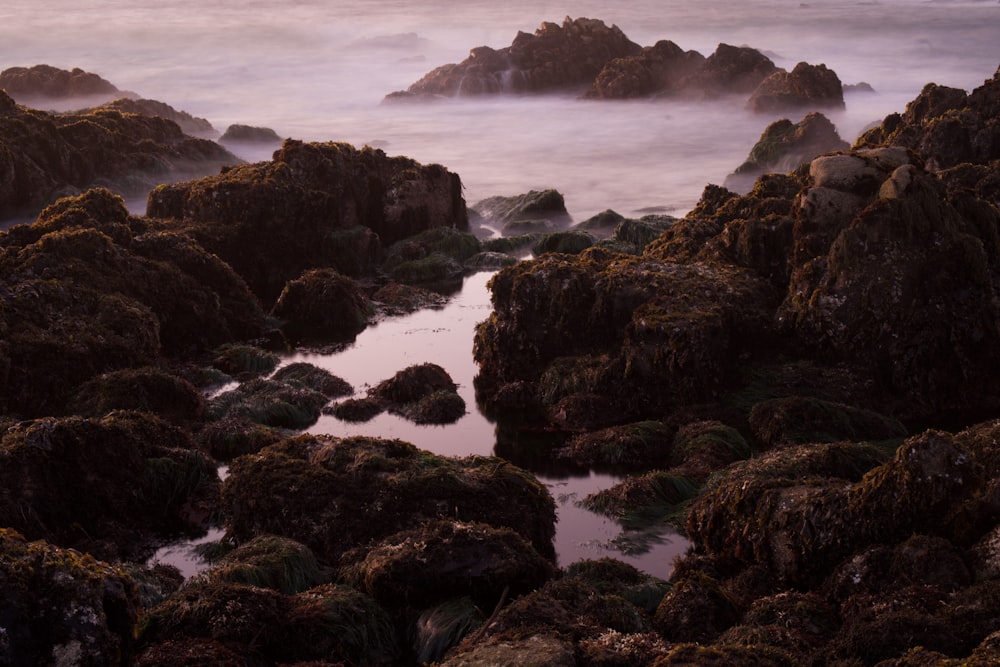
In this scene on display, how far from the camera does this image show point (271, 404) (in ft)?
47.0

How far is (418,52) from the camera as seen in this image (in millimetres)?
80125

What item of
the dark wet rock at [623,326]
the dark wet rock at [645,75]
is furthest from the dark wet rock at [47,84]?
the dark wet rock at [623,326]

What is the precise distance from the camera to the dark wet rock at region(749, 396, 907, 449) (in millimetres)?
12797

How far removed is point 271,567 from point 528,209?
18254mm

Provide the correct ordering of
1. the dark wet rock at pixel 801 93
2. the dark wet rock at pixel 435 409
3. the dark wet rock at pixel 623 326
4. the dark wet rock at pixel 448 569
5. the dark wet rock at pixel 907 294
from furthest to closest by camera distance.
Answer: the dark wet rock at pixel 801 93 → the dark wet rock at pixel 435 409 → the dark wet rock at pixel 623 326 → the dark wet rock at pixel 907 294 → the dark wet rock at pixel 448 569

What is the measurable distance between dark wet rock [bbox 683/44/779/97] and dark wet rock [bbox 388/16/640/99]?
5185 mm

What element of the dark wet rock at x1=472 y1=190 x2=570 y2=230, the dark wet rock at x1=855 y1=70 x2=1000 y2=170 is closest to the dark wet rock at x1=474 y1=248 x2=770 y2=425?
the dark wet rock at x1=855 y1=70 x2=1000 y2=170

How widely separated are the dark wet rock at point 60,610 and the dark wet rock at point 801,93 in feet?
116

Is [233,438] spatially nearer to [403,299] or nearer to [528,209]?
[403,299]

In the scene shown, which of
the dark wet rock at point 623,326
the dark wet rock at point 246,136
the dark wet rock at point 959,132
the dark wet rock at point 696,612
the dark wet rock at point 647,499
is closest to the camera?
the dark wet rock at point 696,612

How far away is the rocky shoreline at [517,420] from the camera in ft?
25.1

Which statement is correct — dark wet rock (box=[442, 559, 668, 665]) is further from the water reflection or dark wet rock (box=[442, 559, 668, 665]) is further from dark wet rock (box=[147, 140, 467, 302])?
dark wet rock (box=[147, 140, 467, 302])

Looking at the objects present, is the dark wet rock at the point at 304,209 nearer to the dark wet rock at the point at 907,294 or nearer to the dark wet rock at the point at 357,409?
the dark wet rock at the point at 357,409

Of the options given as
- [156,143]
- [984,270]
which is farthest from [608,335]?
[156,143]
